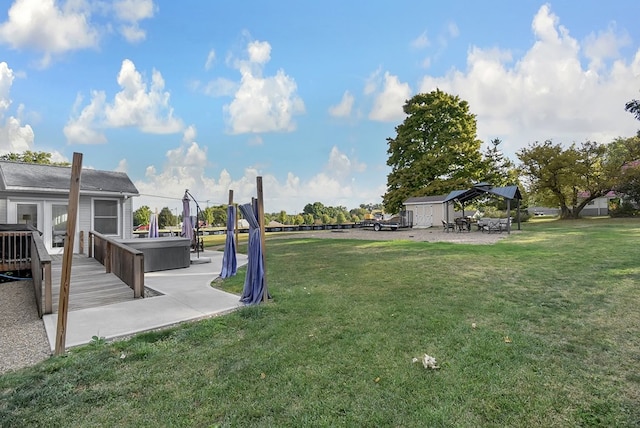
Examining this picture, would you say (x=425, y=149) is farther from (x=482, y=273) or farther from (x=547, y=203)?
(x=482, y=273)

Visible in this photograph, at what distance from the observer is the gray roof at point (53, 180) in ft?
32.6

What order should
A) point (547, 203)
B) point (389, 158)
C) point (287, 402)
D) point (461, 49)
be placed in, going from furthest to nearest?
point (547, 203) → point (389, 158) → point (461, 49) → point (287, 402)

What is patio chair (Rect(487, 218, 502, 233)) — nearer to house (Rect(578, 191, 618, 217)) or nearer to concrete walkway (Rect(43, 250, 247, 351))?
concrete walkway (Rect(43, 250, 247, 351))

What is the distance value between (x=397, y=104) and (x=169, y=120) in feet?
73.5

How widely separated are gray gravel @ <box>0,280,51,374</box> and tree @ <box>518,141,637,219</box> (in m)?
34.6

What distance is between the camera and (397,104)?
32.2 metres

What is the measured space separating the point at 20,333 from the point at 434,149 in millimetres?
29722

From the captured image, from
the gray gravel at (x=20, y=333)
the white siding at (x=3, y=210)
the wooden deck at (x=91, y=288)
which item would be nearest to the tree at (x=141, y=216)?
the white siding at (x=3, y=210)

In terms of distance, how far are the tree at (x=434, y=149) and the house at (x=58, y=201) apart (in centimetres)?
2362

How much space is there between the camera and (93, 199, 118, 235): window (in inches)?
462

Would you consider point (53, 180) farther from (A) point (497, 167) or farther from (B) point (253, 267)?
(A) point (497, 167)

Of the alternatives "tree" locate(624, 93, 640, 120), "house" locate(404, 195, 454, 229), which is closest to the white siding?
"tree" locate(624, 93, 640, 120)

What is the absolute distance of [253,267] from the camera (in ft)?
18.3

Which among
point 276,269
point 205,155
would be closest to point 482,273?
point 276,269
